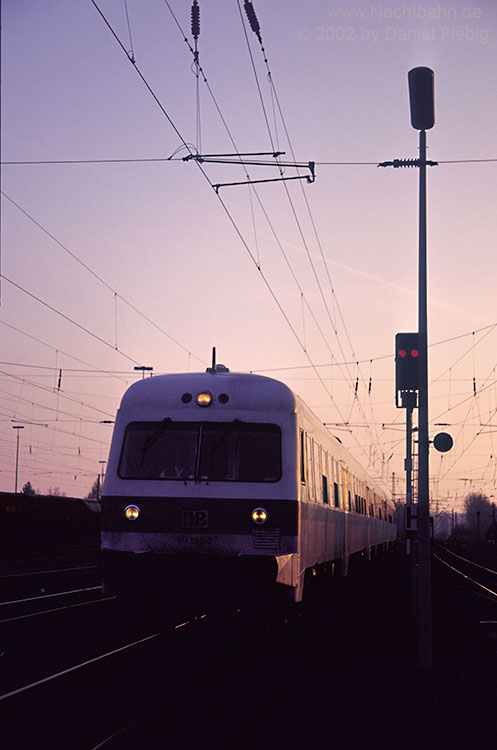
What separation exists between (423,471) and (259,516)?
2.06 metres

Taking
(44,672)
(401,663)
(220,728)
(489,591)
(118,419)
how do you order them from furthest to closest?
(489,591) < (118,419) < (401,663) < (44,672) < (220,728)

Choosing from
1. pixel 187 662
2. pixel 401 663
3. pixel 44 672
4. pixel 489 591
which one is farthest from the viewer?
pixel 489 591

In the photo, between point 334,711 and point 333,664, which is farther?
point 333,664

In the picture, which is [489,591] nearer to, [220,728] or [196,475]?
[196,475]

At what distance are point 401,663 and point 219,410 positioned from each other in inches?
151

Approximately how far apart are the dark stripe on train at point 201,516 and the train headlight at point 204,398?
4.24ft

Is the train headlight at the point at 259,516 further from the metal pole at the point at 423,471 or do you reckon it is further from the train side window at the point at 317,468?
the train side window at the point at 317,468

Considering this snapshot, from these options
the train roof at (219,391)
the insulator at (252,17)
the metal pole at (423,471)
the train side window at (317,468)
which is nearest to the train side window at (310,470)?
the train side window at (317,468)

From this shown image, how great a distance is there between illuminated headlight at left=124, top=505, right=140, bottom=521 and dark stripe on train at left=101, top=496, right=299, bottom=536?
0.04 m

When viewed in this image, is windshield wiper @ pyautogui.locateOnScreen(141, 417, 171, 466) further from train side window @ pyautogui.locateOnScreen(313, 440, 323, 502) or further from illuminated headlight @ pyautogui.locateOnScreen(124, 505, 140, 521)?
train side window @ pyautogui.locateOnScreen(313, 440, 323, 502)

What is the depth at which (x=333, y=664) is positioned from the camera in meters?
11.2

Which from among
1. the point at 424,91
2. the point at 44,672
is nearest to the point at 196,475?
the point at 44,672

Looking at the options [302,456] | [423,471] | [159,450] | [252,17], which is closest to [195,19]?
[252,17]

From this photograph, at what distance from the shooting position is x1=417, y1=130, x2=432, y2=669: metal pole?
36.1 feet
